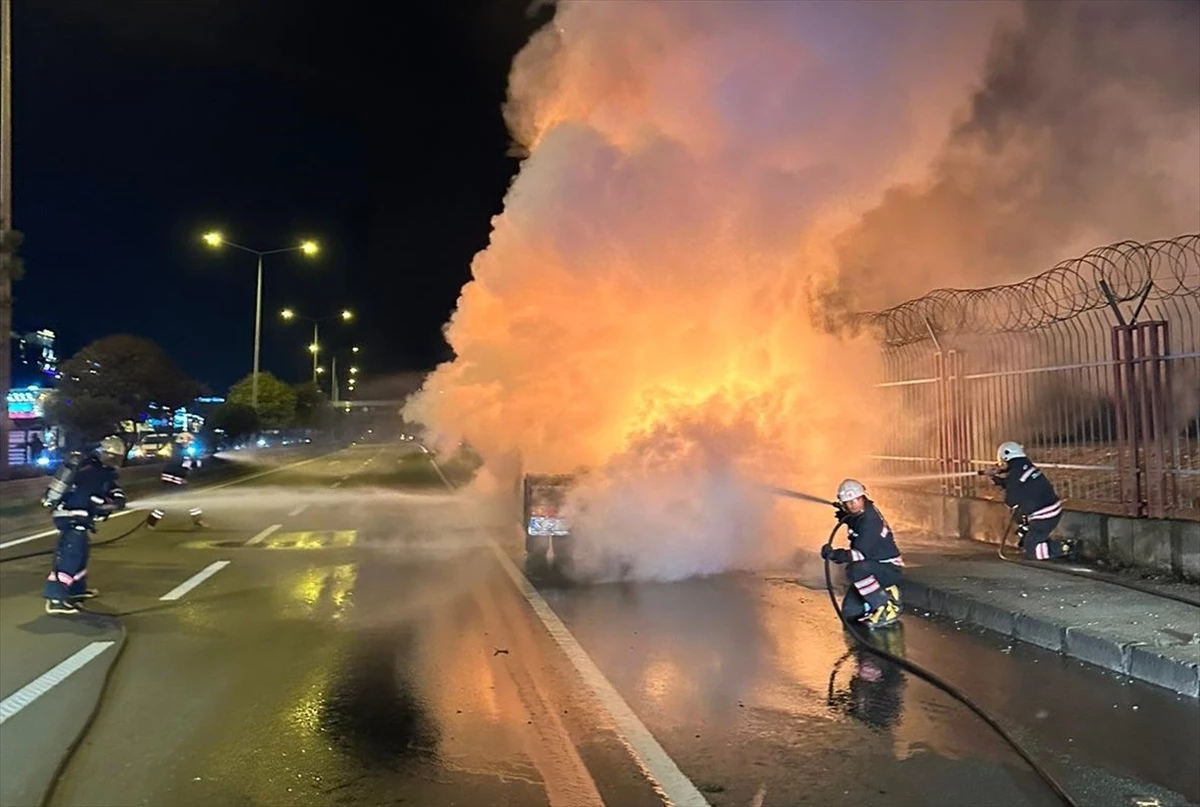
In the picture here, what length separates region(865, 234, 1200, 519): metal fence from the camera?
29.6 ft

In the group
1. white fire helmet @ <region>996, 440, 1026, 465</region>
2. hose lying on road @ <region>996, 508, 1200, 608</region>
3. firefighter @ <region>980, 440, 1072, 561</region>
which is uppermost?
white fire helmet @ <region>996, 440, 1026, 465</region>

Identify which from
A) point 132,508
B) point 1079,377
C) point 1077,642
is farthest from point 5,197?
point 1077,642

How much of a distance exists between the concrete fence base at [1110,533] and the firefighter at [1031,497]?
40 centimetres

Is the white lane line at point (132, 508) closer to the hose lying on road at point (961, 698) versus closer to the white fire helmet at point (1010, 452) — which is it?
the hose lying on road at point (961, 698)

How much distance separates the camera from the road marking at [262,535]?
13898 mm

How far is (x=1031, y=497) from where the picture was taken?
30.7 feet

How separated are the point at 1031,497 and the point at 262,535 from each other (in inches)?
433

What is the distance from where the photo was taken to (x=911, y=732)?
5.12 m

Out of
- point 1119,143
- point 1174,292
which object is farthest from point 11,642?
point 1119,143

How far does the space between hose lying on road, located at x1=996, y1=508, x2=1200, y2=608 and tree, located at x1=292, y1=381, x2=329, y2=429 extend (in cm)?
5353

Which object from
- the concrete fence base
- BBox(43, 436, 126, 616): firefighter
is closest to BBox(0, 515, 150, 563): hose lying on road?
BBox(43, 436, 126, 616): firefighter

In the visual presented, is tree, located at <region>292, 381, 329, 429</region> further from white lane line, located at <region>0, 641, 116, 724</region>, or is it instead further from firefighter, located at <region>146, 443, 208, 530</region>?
white lane line, located at <region>0, 641, 116, 724</region>

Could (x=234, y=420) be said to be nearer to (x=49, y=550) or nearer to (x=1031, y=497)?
(x=49, y=550)

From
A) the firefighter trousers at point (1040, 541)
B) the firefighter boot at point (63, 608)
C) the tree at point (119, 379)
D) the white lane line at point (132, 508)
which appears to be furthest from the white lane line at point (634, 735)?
the tree at point (119, 379)
